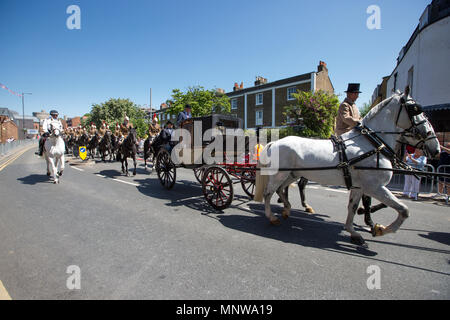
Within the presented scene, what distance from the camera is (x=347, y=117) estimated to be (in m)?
4.26

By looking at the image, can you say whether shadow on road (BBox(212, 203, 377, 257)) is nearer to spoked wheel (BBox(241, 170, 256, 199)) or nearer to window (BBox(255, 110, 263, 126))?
spoked wheel (BBox(241, 170, 256, 199))

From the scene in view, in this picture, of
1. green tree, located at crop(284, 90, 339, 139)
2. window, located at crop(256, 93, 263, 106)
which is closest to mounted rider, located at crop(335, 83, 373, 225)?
green tree, located at crop(284, 90, 339, 139)

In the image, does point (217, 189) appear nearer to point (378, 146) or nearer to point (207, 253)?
point (207, 253)

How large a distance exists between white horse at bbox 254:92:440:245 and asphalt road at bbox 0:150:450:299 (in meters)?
0.61

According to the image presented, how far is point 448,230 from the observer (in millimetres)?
4199

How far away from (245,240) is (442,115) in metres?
13.9

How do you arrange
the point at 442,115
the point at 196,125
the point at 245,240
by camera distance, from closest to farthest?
the point at 245,240, the point at 196,125, the point at 442,115

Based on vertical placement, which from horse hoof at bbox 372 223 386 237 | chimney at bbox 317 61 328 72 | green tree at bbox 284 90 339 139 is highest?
chimney at bbox 317 61 328 72

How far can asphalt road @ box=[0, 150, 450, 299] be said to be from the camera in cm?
247

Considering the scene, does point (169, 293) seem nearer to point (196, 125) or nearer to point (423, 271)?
point (423, 271)

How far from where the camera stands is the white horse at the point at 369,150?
3.43 m

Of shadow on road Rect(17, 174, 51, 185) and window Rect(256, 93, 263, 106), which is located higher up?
window Rect(256, 93, 263, 106)
